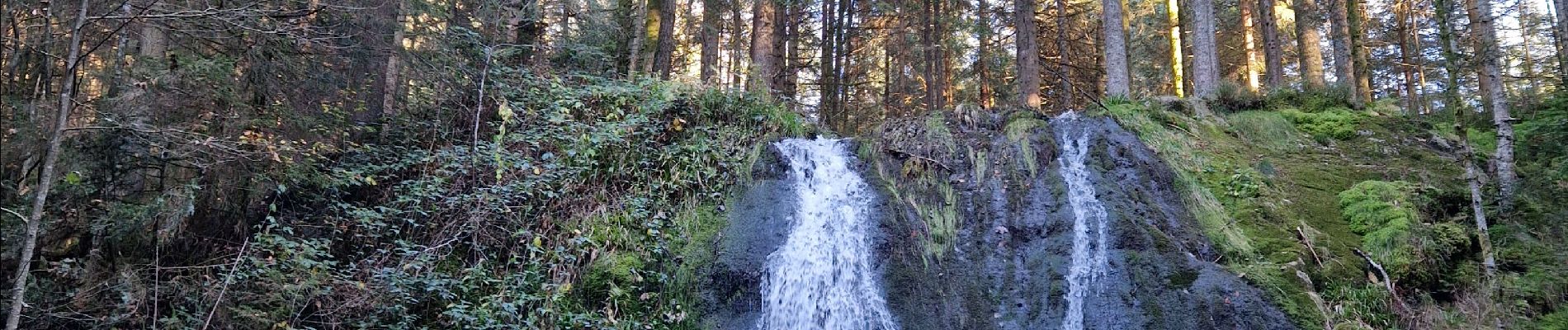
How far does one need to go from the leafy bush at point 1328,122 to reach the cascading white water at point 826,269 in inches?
237

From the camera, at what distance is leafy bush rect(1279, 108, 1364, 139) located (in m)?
Result: 9.22

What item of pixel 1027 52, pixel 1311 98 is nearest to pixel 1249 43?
pixel 1311 98

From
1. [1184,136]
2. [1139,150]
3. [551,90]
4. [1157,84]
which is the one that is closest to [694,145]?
[551,90]

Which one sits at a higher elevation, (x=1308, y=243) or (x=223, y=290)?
(x=1308, y=243)

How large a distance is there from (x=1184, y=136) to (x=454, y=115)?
29.9ft

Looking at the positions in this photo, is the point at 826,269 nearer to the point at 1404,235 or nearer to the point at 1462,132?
the point at 1404,235

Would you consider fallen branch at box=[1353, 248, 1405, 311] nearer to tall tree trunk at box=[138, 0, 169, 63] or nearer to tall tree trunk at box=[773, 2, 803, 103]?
tall tree trunk at box=[773, 2, 803, 103]

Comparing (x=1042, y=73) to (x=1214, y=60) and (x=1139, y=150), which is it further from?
(x=1139, y=150)

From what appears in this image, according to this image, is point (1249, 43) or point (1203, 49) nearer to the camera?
point (1203, 49)

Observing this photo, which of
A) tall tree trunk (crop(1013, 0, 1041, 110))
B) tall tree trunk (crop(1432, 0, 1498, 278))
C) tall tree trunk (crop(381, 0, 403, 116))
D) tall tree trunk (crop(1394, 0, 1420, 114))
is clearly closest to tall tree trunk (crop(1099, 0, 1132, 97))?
tall tree trunk (crop(1013, 0, 1041, 110))

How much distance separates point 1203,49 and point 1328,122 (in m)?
2.75

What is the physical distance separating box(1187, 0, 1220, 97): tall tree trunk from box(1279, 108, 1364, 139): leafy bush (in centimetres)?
181

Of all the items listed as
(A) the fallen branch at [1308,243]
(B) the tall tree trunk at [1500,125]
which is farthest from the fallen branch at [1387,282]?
(B) the tall tree trunk at [1500,125]

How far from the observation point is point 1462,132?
6773 mm
